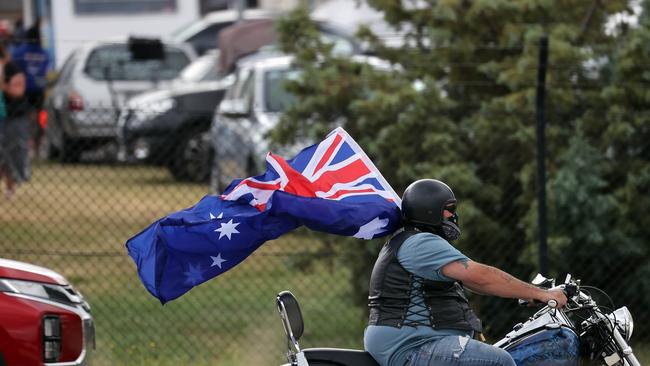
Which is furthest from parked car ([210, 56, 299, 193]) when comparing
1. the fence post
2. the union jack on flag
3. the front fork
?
the front fork

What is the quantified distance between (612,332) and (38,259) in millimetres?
5608

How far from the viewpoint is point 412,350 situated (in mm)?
5176

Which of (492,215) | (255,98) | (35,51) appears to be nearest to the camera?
(492,215)

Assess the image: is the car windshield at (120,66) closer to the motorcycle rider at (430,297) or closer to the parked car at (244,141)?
the parked car at (244,141)

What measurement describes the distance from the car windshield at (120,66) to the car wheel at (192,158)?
380 inches

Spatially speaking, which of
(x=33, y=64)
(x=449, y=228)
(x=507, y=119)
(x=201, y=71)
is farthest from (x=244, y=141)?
(x=201, y=71)

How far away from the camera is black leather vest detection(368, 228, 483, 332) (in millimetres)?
5250

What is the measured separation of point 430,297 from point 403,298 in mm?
120

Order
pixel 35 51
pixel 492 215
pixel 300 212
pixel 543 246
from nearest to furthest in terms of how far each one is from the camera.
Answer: pixel 300 212 → pixel 543 246 → pixel 492 215 → pixel 35 51

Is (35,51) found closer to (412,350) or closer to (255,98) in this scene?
(255,98)

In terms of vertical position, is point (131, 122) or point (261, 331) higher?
point (131, 122)

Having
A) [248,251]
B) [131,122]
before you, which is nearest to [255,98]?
[131,122]

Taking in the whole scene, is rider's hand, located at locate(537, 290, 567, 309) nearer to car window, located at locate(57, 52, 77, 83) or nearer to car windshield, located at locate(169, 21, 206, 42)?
car window, located at locate(57, 52, 77, 83)

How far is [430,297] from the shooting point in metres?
5.28
